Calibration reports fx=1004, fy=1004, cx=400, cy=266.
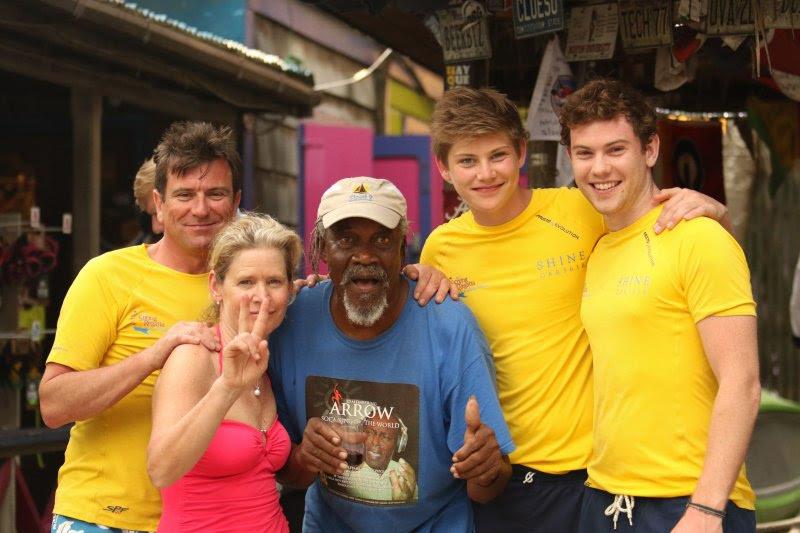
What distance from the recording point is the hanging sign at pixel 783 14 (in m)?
4.45

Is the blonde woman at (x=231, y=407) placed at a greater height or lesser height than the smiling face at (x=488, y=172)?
lesser

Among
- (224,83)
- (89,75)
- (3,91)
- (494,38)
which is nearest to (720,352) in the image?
(494,38)

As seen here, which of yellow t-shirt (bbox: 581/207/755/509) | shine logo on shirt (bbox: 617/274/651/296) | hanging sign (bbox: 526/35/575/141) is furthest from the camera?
hanging sign (bbox: 526/35/575/141)

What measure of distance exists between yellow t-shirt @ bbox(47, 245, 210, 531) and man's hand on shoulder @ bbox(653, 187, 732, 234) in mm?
1513

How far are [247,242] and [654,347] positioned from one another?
1273mm

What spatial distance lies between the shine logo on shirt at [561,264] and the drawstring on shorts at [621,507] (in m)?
0.79

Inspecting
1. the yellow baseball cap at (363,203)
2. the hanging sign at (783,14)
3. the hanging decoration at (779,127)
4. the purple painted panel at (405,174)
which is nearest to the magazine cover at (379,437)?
the yellow baseball cap at (363,203)

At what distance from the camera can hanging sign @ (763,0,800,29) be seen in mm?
4445

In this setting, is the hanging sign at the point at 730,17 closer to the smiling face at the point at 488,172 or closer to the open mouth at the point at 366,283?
the smiling face at the point at 488,172

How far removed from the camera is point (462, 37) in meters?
5.18

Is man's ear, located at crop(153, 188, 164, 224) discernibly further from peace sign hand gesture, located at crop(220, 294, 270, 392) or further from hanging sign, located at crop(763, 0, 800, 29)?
hanging sign, located at crop(763, 0, 800, 29)

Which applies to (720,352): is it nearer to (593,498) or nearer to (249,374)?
(593,498)

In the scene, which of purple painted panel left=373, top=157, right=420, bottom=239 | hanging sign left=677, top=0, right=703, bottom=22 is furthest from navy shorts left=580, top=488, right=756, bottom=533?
purple painted panel left=373, top=157, right=420, bottom=239

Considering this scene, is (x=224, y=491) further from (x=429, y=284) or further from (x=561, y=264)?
(x=561, y=264)
